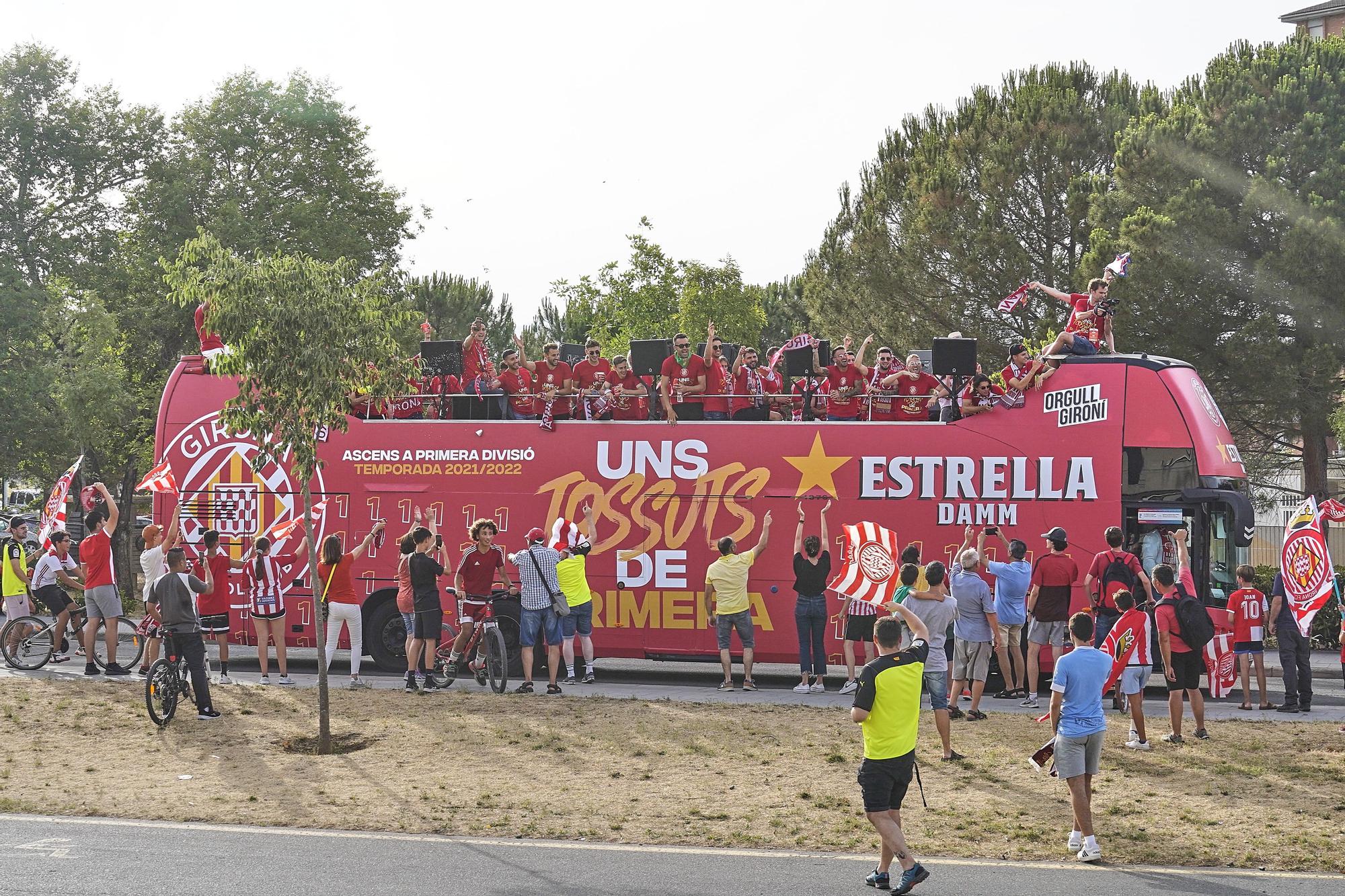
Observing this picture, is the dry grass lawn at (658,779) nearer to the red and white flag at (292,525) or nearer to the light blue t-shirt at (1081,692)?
the light blue t-shirt at (1081,692)

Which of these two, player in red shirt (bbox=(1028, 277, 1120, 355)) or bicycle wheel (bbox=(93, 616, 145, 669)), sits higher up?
player in red shirt (bbox=(1028, 277, 1120, 355))

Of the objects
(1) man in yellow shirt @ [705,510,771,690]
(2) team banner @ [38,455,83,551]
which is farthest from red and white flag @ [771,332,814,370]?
(2) team banner @ [38,455,83,551]

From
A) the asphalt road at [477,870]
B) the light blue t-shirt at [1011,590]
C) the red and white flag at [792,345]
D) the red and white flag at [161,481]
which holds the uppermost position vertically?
the red and white flag at [792,345]

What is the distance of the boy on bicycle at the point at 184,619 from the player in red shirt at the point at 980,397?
342 inches

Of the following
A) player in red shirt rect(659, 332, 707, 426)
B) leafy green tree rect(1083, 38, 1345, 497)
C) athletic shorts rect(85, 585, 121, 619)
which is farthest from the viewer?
leafy green tree rect(1083, 38, 1345, 497)

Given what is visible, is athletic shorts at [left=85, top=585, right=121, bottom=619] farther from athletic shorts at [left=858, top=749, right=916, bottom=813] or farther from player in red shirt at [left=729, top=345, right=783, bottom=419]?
athletic shorts at [left=858, top=749, right=916, bottom=813]

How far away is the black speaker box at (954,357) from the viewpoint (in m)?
15.4

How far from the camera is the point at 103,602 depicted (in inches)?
622

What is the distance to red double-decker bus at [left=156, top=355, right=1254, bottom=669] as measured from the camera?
14.9m

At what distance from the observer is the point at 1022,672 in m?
14.8

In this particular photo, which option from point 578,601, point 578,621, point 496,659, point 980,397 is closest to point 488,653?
point 496,659

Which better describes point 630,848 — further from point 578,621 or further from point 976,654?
point 578,621

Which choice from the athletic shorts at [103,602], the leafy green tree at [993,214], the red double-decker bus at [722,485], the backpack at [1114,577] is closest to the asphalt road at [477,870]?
the backpack at [1114,577]

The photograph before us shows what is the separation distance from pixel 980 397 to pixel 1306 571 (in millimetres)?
3957
